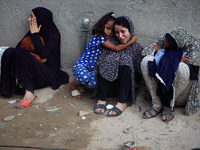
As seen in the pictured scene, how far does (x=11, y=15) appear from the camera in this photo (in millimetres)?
4070

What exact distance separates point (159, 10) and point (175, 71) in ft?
4.01

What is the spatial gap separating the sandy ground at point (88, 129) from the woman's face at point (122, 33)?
3.15ft

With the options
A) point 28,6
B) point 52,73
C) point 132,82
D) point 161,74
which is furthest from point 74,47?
point 161,74

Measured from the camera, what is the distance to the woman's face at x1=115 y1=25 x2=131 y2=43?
319cm

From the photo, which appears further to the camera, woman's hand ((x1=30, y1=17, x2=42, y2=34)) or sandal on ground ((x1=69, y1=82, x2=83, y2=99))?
woman's hand ((x1=30, y1=17, x2=42, y2=34))

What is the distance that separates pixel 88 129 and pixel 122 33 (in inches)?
56.3

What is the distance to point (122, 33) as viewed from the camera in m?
3.22

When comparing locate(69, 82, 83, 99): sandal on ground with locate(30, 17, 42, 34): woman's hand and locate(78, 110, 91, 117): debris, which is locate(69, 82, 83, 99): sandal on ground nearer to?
locate(78, 110, 91, 117): debris

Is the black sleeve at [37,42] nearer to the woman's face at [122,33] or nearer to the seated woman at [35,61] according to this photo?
the seated woman at [35,61]

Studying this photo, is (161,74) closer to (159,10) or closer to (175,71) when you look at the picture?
(175,71)

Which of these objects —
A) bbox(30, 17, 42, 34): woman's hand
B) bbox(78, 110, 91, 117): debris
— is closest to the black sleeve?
bbox(30, 17, 42, 34): woman's hand

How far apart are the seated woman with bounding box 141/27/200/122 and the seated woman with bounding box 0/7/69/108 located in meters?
1.61

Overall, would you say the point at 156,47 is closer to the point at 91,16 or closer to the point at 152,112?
the point at 152,112

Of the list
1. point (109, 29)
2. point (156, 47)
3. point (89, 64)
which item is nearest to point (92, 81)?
point (89, 64)
